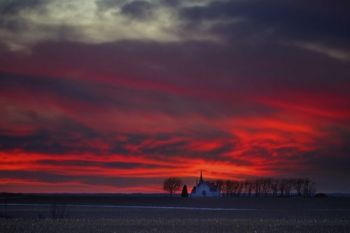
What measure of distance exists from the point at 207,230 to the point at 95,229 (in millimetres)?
10204

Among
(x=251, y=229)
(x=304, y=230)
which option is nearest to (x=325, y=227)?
(x=304, y=230)

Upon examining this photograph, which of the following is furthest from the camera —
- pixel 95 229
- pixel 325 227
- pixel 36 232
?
pixel 325 227

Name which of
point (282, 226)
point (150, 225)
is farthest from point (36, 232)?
point (282, 226)

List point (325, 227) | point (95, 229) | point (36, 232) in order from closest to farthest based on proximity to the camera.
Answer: point (36, 232), point (95, 229), point (325, 227)

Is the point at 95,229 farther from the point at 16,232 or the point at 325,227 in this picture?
the point at 325,227

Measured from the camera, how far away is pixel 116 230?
167ft

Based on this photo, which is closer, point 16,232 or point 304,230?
point 16,232

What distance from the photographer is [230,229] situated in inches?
2074

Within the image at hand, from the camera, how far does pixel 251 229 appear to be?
172 ft

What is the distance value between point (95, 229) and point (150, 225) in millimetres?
7384

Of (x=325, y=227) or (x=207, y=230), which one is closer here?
(x=207, y=230)

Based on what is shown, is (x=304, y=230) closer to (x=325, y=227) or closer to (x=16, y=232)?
(x=325, y=227)

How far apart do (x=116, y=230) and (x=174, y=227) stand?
6.10m

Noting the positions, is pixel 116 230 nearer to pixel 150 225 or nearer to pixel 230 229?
pixel 150 225
